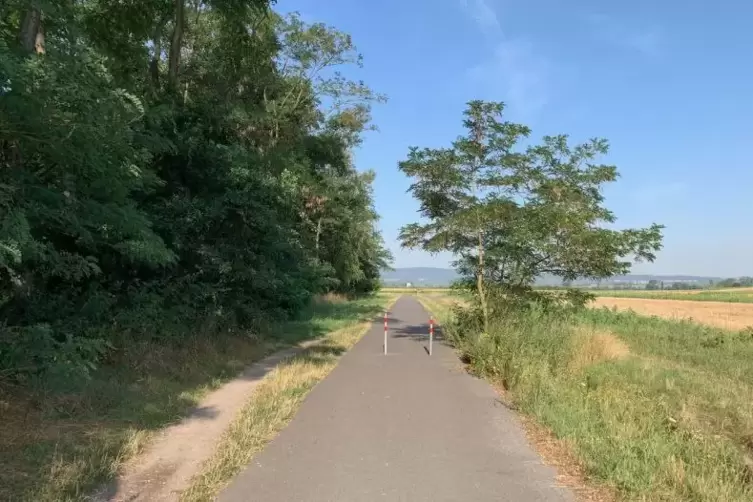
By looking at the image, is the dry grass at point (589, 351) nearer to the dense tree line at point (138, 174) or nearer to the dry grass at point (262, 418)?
the dry grass at point (262, 418)

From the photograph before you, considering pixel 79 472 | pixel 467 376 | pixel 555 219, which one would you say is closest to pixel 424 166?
pixel 555 219

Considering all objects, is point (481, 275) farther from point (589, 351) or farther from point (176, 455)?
point (176, 455)

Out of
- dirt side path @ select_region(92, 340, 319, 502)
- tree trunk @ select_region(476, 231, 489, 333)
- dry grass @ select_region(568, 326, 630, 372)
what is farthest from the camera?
tree trunk @ select_region(476, 231, 489, 333)

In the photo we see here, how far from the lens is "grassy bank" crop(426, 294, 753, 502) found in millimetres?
5453

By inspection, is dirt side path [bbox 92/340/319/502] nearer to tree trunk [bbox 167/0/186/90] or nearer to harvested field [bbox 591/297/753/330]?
tree trunk [bbox 167/0/186/90]

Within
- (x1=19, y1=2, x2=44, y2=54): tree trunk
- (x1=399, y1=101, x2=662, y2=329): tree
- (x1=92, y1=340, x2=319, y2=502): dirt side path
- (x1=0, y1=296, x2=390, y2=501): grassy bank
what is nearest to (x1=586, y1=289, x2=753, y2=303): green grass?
(x1=399, y1=101, x2=662, y2=329): tree

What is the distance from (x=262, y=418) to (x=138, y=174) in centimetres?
353

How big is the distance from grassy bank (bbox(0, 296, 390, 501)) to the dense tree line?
0.52 m

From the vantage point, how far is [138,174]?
7.66m

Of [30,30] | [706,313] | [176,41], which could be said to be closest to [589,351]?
[30,30]


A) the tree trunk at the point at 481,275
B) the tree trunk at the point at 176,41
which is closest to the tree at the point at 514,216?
the tree trunk at the point at 481,275

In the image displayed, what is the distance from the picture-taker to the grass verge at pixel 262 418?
5.52 m

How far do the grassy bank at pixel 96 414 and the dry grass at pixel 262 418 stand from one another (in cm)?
86

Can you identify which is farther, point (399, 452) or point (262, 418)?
point (262, 418)
